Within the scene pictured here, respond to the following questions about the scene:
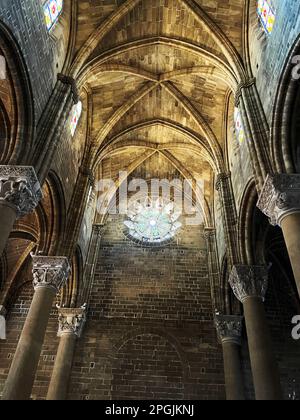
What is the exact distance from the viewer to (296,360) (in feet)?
47.6

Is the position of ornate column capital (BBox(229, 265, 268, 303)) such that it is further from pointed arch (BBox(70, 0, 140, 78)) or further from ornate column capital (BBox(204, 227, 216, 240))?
pointed arch (BBox(70, 0, 140, 78))

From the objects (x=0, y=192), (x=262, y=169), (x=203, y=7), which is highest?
(x=203, y=7)

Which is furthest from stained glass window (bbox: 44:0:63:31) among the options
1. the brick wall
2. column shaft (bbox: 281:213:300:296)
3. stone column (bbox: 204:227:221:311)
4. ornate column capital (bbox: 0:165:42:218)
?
stone column (bbox: 204:227:221:311)

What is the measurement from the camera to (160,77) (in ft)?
50.5

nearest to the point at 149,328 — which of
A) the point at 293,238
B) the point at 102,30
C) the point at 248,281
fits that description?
the point at 248,281

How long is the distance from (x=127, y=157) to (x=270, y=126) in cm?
999

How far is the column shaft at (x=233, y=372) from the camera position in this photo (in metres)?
11.9

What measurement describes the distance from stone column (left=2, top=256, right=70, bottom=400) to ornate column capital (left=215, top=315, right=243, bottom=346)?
225 inches

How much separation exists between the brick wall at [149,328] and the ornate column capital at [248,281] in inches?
176

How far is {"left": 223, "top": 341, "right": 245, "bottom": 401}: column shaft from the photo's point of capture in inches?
470

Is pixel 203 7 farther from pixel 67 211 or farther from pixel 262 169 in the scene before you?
pixel 67 211

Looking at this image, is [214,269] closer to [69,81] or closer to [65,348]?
[65,348]

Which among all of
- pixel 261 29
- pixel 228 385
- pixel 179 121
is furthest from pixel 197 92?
pixel 228 385

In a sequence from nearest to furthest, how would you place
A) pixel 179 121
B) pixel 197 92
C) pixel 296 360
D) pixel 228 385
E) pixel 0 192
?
1. pixel 0 192
2. pixel 228 385
3. pixel 296 360
4. pixel 197 92
5. pixel 179 121
